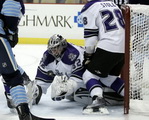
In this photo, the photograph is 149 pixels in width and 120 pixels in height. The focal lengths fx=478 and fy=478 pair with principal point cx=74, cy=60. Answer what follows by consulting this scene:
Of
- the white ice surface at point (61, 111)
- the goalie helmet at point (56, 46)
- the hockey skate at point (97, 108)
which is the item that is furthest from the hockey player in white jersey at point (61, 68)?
the hockey skate at point (97, 108)

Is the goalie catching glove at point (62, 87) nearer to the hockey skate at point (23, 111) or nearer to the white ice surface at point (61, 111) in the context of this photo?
the white ice surface at point (61, 111)

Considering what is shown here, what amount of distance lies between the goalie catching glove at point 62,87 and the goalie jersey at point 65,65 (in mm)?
87

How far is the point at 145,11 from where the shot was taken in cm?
330

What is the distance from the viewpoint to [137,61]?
11.5 ft

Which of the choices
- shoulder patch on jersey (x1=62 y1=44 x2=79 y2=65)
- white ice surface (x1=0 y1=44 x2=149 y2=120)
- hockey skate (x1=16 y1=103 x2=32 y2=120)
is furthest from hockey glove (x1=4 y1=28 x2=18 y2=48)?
shoulder patch on jersey (x1=62 y1=44 x2=79 y2=65)

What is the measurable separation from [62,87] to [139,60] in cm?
60

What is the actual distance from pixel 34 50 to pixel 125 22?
3.82 meters

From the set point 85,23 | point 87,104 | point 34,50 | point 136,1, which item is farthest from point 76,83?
point 34,50

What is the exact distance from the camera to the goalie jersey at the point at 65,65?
11.9 ft

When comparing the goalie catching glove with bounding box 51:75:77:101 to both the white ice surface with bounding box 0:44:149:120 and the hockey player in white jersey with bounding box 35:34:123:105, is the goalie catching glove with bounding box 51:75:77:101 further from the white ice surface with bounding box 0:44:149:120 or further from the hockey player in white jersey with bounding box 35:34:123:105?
the white ice surface with bounding box 0:44:149:120

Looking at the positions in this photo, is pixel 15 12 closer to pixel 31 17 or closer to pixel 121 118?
pixel 121 118

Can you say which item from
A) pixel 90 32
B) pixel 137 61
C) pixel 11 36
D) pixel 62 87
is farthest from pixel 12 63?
pixel 137 61

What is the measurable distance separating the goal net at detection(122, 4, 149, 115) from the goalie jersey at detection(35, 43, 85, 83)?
14.6 inches

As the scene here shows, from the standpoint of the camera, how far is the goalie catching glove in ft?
11.5
